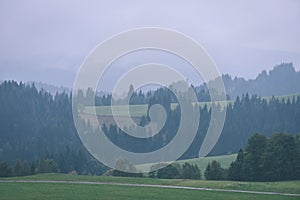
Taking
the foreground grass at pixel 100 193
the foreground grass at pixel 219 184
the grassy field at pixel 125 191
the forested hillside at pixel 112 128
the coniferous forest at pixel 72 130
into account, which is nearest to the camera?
the foreground grass at pixel 100 193

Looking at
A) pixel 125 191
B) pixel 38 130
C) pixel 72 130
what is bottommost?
pixel 125 191

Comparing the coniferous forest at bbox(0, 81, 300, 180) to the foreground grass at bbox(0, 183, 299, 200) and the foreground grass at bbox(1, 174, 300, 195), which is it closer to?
the foreground grass at bbox(1, 174, 300, 195)

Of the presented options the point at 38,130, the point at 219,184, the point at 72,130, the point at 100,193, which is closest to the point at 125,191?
the point at 100,193

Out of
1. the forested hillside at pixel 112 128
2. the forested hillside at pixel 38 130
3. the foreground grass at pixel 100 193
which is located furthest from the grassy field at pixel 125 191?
the forested hillside at pixel 112 128

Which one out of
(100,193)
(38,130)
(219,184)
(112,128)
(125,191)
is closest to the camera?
(100,193)

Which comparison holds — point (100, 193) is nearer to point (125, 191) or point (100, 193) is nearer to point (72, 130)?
point (125, 191)

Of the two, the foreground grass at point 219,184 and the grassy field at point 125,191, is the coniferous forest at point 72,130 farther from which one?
the grassy field at point 125,191

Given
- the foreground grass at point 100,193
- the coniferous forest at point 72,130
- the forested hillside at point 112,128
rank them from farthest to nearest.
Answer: the forested hillside at point 112,128 → the coniferous forest at point 72,130 → the foreground grass at point 100,193

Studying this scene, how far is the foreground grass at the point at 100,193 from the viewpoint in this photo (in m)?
31.9

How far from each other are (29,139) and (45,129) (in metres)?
10.3

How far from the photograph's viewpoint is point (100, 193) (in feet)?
111

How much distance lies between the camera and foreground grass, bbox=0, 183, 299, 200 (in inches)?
1257

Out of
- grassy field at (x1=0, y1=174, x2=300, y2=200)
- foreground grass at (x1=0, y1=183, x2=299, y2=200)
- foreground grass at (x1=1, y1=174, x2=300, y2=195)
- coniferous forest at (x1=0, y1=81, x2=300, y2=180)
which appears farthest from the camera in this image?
coniferous forest at (x1=0, y1=81, x2=300, y2=180)

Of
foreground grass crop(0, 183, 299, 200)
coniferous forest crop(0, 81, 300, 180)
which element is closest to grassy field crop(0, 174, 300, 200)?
foreground grass crop(0, 183, 299, 200)
